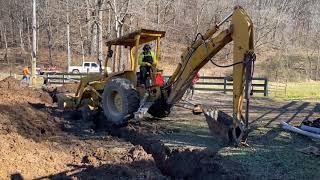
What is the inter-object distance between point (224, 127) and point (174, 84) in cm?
227

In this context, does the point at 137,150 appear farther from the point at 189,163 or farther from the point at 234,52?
the point at 234,52

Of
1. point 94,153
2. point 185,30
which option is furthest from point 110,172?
point 185,30

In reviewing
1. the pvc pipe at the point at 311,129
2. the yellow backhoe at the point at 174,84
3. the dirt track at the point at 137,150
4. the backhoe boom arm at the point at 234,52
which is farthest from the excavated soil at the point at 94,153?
the pvc pipe at the point at 311,129

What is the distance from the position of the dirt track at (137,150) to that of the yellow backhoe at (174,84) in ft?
1.42

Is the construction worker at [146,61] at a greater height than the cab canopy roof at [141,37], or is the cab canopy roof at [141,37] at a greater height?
the cab canopy roof at [141,37]

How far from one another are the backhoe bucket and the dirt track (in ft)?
0.72

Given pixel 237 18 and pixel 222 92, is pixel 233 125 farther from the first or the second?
pixel 222 92

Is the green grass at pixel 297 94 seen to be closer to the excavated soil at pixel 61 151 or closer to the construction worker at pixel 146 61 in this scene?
the construction worker at pixel 146 61

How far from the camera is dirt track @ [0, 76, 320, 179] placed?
7062 millimetres

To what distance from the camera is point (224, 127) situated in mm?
8844

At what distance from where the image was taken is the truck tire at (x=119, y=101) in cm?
1095

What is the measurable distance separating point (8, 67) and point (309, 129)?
1727 inches

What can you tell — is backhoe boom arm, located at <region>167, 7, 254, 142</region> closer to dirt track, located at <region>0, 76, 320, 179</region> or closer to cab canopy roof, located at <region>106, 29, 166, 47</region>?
dirt track, located at <region>0, 76, 320, 179</region>

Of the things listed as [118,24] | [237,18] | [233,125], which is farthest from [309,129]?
[118,24]
